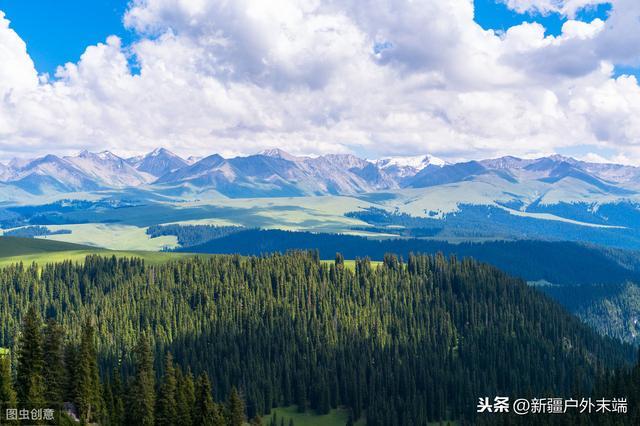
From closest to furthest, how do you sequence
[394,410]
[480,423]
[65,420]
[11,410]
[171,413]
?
1. [11,410]
2. [65,420]
3. [171,413]
4. [480,423]
5. [394,410]

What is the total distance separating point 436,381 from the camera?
19738 cm

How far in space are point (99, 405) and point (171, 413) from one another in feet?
35.6

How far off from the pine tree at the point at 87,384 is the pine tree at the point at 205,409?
14615mm

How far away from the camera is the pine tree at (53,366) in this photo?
85.8 meters

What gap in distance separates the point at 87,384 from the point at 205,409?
1701 centimetres

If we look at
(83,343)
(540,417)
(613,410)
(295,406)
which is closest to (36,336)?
(83,343)

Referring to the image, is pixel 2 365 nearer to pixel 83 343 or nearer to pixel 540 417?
pixel 83 343

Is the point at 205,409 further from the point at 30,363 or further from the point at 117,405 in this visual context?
the point at 30,363

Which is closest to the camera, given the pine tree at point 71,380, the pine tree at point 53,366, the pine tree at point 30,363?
the pine tree at point 30,363

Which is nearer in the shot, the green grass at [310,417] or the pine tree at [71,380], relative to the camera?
the pine tree at [71,380]

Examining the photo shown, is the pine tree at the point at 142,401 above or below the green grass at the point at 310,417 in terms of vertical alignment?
above

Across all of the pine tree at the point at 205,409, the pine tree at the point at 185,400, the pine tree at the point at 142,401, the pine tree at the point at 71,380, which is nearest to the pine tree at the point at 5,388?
the pine tree at the point at 71,380

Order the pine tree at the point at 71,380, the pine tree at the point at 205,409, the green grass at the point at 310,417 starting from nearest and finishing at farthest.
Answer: the pine tree at the point at 205,409, the pine tree at the point at 71,380, the green grass at the point at 310,417

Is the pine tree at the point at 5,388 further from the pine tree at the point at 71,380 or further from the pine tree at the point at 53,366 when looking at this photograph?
the pine tree at the point at 71,380
